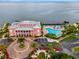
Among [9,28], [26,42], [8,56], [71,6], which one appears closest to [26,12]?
[71,6]

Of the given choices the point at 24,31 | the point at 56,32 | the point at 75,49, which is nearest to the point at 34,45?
the point at 75,49

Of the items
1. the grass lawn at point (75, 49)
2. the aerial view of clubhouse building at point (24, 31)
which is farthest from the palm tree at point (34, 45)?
the aerial view of clubhouse building at point (24, 31)

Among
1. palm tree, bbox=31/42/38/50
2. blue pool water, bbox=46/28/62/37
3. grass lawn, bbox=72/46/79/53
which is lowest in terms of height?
blue pool water, bbox=46/28/62/37

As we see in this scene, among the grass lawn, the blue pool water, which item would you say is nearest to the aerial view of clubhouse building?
the blue pool water

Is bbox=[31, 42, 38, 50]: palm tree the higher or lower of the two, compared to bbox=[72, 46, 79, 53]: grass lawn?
higher

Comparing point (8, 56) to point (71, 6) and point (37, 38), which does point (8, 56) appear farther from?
point (71, 6)

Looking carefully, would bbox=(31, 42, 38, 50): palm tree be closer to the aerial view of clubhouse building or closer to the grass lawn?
the grass lawn

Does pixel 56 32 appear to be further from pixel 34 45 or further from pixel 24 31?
pixel 34 45

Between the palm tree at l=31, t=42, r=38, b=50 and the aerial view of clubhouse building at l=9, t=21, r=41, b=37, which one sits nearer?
the palm tree at l=31, t=42, r=38, b=50

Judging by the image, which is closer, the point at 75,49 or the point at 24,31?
the point at 75,49

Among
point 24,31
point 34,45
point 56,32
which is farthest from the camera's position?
point 56,32

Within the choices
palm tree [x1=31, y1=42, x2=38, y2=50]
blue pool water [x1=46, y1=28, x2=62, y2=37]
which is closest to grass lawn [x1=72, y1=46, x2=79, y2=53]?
palm tree [x1=31, y1=42, x2=38, y2=50]
